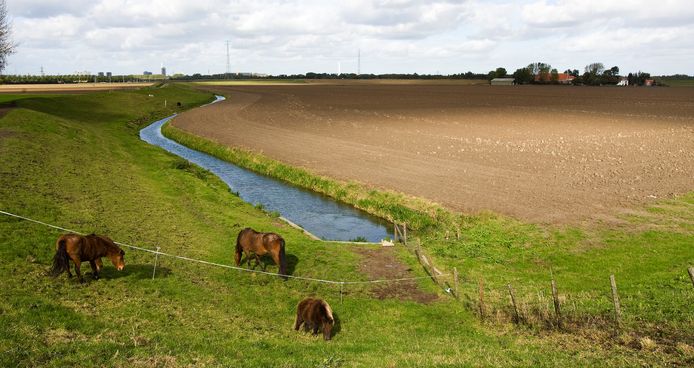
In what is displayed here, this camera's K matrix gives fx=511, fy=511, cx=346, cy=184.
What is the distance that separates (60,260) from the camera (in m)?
15.7

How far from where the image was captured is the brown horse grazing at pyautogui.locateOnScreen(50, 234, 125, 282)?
15.6 metres

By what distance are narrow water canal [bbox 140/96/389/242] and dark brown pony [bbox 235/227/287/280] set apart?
897 centimetres

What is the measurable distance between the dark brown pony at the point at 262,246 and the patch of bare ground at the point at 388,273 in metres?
3.63

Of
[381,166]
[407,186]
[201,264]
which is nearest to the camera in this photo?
[201,264]

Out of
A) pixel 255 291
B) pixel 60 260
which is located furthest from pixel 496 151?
pixel 60 260

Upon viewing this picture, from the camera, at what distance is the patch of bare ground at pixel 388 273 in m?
18.7

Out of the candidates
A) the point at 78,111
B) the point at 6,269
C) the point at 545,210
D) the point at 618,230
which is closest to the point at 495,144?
the point at 545,210

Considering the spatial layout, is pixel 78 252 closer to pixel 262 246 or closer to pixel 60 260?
pixel 60 260

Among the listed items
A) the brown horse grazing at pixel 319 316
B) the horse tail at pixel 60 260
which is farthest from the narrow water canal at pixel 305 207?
the horse tail at pixel 60 260

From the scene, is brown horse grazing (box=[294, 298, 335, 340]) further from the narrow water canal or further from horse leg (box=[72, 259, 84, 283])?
the narrow water canal

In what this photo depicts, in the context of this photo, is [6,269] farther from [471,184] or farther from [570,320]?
[471,184]

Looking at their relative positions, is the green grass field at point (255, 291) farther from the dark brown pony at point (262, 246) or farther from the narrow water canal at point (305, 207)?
the narrow water canal at point (305, 207)

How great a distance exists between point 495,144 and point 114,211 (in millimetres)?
38841

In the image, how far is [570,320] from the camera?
15.4 meters
